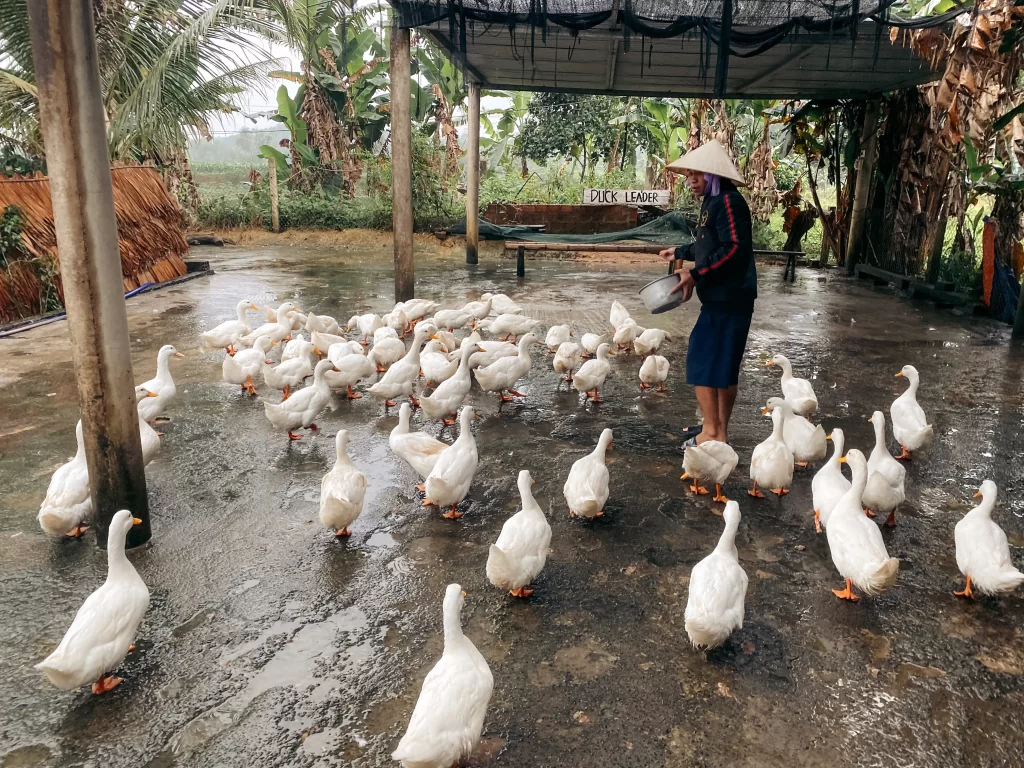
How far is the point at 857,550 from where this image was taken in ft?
10.6

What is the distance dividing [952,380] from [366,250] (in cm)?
1289

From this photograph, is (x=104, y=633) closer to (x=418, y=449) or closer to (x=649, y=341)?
(x=418, y=449)

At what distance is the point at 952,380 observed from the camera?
22.7 feet

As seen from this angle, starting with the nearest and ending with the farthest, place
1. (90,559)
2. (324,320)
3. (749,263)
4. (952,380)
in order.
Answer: (90,559) < (749,263) < (952,380) < (324,320)

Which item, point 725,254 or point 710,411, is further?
point 710,411

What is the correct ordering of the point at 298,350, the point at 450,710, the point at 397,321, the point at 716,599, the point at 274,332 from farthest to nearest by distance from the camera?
the point at 397,321 → the point at 274,332 → the point at 298,350 → the point at 716,599 → the point at 450,710

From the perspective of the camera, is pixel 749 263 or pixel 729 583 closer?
pixel 729 583

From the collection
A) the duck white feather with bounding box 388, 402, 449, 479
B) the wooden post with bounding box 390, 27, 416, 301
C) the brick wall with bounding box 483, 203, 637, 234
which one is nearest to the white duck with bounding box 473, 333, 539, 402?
the duck white feather with bounding box 388, 402, 449, 479

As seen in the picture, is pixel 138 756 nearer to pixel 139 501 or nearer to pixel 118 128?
pixel 139 501

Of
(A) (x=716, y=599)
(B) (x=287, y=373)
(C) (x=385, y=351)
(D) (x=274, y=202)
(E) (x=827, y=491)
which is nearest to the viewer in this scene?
(A) (x=716, y=599)

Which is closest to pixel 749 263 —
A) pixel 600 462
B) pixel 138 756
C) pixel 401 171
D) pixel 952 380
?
pixel 600 462

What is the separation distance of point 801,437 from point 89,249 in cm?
421

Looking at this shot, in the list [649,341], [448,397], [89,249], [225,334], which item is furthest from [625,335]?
[89,249]

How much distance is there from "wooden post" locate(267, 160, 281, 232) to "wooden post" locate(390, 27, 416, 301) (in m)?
9.47
